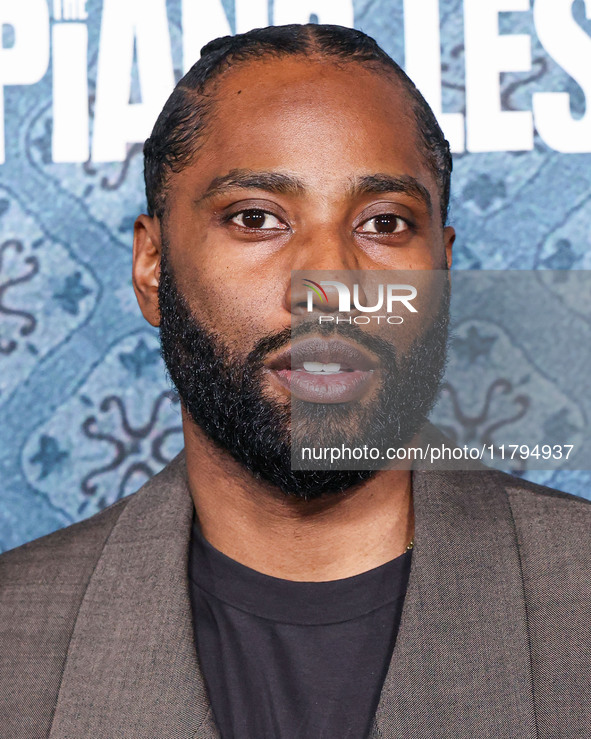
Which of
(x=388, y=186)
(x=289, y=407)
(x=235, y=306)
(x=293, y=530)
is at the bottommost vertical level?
(x=293, y=530)

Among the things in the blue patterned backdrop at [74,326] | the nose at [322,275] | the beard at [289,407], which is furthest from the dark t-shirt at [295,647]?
the blue patterned backdrop at [74,326]

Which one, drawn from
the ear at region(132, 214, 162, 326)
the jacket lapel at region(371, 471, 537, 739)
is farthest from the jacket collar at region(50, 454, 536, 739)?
the ear at region(132, 214, 162, 326)

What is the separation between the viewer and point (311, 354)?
1.34 m

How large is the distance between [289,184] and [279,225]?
0.06 metres

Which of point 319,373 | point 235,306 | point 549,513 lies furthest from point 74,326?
point 549,513

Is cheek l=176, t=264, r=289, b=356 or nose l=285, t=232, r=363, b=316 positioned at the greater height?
nose l=285, t=232, r=363, b=316

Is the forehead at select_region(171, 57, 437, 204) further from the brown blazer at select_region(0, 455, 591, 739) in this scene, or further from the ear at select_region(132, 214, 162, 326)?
the brown blazer at select_region(0, 455, 591, 739)

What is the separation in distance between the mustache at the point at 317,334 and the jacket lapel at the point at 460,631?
199 mm

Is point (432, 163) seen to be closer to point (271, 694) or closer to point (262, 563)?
point (262, 563)

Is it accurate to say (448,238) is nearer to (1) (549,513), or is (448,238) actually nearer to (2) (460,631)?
(1) (549,513)

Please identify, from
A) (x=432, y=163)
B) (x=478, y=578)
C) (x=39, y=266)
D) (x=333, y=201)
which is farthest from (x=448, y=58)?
(x=478, y=578)

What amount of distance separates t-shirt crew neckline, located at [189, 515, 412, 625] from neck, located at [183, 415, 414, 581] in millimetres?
27

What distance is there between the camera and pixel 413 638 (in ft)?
4.23

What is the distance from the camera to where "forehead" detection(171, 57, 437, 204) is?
1.41 meters
